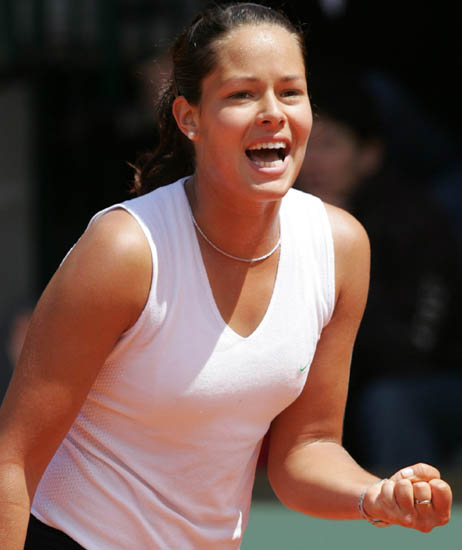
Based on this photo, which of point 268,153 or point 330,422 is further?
point 330,422

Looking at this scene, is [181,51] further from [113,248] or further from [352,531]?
[352,531]

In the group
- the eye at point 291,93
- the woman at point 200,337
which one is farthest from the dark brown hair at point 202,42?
the eye at point 291,93

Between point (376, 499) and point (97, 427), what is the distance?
1.60 feet

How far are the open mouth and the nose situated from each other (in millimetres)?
35

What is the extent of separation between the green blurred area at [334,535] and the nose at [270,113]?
1757 mm

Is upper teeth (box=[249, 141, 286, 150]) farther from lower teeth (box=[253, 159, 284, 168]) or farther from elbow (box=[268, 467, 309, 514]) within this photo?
elbow (box=[268, 467, 309, 514])

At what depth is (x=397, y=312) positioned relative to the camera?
12.3ft

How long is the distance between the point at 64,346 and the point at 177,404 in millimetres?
217

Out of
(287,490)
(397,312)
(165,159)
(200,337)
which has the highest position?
(165,159)

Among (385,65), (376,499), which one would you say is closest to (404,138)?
(385,65)

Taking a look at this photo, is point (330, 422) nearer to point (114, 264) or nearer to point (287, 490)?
point (287, 490)

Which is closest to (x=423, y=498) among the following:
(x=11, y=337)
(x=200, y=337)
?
(x=200, y=337)

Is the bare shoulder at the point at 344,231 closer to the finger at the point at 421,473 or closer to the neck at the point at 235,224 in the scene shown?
the neck at the point at 235,224

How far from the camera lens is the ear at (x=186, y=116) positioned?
6.57 ft
